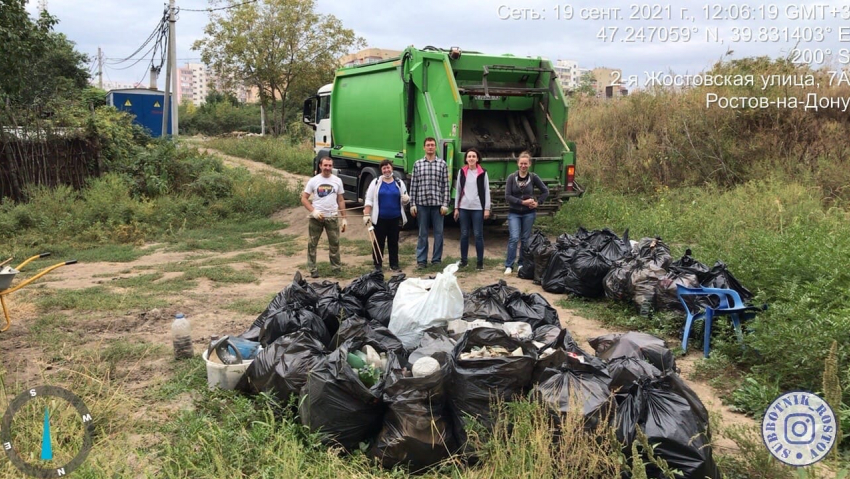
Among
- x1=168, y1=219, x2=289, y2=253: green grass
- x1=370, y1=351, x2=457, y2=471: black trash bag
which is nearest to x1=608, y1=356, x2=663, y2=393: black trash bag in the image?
x1=370, y1=351, x2=457, y2=471: black trash bag

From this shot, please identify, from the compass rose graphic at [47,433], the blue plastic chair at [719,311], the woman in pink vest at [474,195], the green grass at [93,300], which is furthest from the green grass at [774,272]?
the green grass at [93,300]

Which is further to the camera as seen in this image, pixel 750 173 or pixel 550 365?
pixel 750 173

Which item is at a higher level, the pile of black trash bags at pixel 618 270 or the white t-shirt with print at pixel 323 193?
the white t-shirt with print at pixel 323 193

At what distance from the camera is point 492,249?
9.27m

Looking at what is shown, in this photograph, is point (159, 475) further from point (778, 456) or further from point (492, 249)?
point (492, 249)

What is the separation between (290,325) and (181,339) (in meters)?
1.05

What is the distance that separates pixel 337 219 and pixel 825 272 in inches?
209

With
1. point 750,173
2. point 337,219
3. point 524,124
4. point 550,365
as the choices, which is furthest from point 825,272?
point 750,173

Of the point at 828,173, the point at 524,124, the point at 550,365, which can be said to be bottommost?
the point at 550,365

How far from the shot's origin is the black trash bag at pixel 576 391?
2.99 metres

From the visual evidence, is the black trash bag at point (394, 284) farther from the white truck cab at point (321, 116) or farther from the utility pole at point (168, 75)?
the utility pole at point (168, 75)

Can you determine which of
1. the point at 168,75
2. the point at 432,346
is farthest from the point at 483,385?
the point at 168,75

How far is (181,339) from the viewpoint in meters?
4.78

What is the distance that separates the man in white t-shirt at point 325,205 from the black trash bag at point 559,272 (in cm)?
262
